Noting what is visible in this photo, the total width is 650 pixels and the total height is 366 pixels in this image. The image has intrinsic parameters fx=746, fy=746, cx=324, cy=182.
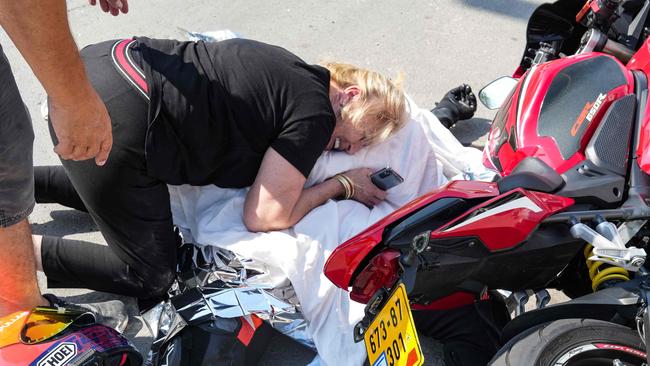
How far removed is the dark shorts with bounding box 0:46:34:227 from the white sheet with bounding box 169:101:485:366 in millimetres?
666

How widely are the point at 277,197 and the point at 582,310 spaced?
108cm

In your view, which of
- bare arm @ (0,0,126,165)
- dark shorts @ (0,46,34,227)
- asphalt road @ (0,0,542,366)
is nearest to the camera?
bare arm @ (0,0,126,165)

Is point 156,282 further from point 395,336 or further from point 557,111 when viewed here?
point 557,111

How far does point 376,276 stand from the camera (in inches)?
83.2

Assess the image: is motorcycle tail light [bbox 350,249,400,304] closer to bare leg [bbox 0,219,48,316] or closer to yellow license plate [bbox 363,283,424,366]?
yellow license plate [bbox 363,283,424,366]

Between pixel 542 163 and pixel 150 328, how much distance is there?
1.49 metres

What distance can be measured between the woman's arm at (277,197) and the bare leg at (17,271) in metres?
0.73

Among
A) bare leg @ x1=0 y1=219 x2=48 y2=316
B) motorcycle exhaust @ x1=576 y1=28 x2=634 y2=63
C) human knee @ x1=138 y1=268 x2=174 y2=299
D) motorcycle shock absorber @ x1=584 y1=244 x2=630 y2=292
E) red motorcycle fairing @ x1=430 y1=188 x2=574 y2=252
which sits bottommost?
human knee @ x1=138 y1=268 x2=174 y2=299

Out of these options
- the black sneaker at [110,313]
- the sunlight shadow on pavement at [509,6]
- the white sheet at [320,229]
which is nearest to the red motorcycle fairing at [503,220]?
the white sheet at [320,229]

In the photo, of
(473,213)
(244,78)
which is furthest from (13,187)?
(473,213)

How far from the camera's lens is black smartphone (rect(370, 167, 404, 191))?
9.31 ft

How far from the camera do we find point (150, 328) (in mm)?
2686

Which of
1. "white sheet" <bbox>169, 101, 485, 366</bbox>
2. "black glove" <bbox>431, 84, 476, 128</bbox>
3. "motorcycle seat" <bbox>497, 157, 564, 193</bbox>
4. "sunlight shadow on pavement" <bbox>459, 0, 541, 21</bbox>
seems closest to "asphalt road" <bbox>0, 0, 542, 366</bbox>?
"sunlight shadow on pavement" <bbox>459, 0, 541, 21</bbox>

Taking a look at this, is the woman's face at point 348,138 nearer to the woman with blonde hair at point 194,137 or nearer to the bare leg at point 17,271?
the woman with blonde hair at point 194,137
